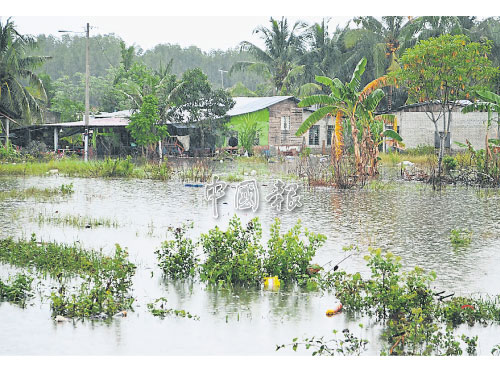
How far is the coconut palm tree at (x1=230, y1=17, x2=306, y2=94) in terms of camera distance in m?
22.4

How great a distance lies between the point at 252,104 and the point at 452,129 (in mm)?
6566

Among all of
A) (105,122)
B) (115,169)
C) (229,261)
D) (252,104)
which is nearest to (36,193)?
(115,169)

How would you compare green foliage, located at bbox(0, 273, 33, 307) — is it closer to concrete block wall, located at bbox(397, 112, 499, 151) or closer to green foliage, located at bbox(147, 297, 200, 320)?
green foliage, located at bbox(147, 297, 200, 320)

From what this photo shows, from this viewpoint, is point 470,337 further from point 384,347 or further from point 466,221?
point 466,221

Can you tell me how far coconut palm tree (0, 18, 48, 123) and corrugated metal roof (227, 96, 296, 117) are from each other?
5.86 m

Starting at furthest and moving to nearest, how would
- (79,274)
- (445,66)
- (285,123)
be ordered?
(285,123), (445,66), (79,274)

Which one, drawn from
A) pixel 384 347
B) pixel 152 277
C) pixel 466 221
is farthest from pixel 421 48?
pixel 384 347

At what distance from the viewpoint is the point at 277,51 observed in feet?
73.8

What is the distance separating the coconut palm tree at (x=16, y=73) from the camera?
62.1 ft

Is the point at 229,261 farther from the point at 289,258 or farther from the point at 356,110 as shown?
the point at 356,110

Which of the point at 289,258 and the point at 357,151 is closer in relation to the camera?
the point at 289,258

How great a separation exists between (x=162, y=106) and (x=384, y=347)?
1610 cm

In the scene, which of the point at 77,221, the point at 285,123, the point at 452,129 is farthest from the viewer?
the point at 285,123

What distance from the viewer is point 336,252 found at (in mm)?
7355
